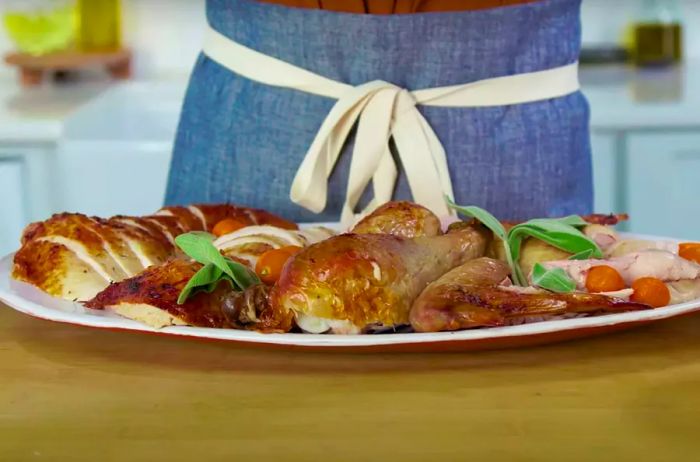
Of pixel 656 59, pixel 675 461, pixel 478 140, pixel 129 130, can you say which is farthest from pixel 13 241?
pixel 675 461

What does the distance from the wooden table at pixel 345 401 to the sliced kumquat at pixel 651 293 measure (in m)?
0.03

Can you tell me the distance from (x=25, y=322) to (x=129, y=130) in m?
1.31

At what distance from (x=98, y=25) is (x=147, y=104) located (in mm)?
297

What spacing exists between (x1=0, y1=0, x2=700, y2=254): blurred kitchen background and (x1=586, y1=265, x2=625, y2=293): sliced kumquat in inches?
47.9

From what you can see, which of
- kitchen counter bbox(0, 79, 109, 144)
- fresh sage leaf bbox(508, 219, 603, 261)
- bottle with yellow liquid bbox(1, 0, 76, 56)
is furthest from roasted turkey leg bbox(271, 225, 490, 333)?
bottle with yellow liquid bbox(1, 0, 76, 56)

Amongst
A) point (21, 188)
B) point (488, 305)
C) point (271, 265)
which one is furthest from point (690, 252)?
point (21, 188)

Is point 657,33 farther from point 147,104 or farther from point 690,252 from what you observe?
point 690,252

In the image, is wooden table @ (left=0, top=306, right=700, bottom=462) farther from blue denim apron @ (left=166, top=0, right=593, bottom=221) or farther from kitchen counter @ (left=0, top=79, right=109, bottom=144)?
kitchen counter @ (left=0, top=79, right=109, bottom=144)

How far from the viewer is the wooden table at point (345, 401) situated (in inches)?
27.5

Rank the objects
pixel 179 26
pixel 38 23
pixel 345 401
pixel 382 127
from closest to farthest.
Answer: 1. pixel 345 401
2. pixel 382 127
3. pixel 38 23
4. pixel 179 26

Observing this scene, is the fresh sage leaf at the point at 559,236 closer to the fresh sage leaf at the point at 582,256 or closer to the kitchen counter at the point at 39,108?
the fresh sage leaf at the point at 582,256

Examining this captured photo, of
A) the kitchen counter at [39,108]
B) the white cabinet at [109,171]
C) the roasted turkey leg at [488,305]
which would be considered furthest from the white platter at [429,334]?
the kitchen counter at [39,108]

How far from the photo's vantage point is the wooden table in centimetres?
70

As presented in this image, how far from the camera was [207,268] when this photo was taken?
83 cm
